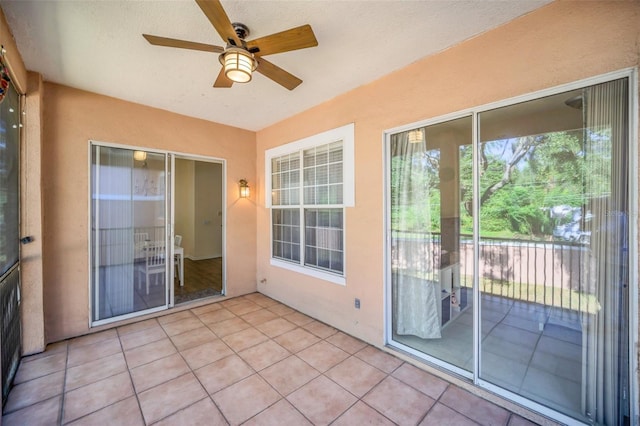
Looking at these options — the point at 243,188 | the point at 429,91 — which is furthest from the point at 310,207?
the point at 429,91

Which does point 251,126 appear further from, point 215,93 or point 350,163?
point 350,163

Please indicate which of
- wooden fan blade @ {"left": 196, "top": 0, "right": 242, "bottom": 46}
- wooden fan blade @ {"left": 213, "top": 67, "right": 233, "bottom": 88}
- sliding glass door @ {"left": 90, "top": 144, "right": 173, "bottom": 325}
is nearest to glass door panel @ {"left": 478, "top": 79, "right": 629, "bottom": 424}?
wooden fan blade @ {"left": 196, "top": 0, "right": 242, "bottom": 46}

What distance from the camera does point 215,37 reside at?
2.16m

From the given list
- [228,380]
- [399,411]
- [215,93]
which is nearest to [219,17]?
[215,93]

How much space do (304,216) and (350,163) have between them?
1.15 metres

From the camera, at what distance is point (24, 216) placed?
2.63 m

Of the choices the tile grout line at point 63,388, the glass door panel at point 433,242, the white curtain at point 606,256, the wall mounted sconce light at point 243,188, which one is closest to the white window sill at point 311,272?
the glass door panel at point 433,242

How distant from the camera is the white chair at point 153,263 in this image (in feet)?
11.8

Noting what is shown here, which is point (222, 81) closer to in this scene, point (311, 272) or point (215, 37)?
point (215, 37)

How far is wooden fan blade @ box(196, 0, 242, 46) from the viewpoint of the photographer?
136cm

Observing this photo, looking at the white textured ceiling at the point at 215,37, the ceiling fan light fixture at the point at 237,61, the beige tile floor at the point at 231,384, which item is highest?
the white textured ceiling at the point at 215,37

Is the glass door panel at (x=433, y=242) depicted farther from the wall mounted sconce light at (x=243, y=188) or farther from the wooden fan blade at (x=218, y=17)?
the wall mounted sconce light at (x=243, y=188)

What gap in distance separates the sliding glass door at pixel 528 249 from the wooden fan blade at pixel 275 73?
49.4 inches

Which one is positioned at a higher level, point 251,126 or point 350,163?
point 251,126
